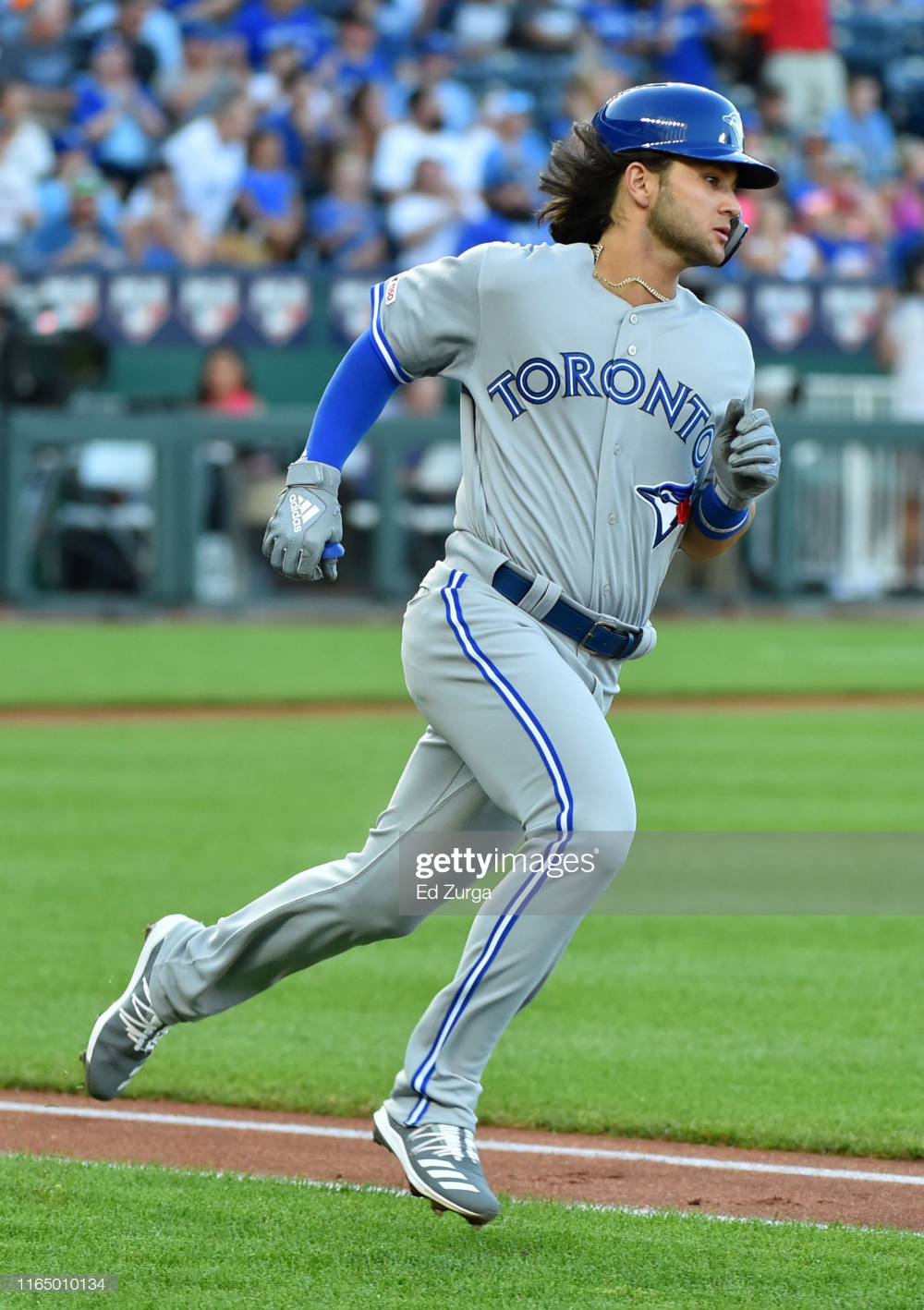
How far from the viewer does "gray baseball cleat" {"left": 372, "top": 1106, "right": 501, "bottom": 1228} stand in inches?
131

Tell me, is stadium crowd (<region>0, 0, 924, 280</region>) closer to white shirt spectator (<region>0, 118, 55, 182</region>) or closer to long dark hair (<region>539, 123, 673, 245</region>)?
white shirt spectator (<region>0, 118, 55, 182</region>)

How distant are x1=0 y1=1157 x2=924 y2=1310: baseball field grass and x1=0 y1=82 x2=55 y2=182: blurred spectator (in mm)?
15306

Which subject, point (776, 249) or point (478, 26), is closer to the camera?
→ point (776, 249)

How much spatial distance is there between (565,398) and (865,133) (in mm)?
18136

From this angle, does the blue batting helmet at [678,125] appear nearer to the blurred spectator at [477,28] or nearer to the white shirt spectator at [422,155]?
the white shirt spectator at [422,155]

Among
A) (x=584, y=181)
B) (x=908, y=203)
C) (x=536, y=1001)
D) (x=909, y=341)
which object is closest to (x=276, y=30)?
(x=908, y=203)

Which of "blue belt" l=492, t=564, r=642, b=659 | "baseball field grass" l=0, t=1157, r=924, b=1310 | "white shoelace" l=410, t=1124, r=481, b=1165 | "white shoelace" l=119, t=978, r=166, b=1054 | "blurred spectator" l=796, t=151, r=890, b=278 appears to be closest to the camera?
"baseball field grass" l=0, t=1157, r=924, b=1310

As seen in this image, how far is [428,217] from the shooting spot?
17.2m

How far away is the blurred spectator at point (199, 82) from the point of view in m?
18.5

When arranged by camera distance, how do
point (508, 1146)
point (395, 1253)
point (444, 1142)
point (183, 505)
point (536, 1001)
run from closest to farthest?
point (395, 1253)
point (444, 1142)
point (508, 1146)
point (536, 1001)
point (183, 505)

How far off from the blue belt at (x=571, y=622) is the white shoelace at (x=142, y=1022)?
1.11 metres

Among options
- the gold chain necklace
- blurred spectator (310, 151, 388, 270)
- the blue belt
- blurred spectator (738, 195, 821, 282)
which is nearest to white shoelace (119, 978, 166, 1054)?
A: the blue belt

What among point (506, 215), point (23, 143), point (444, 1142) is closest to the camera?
point (444, 1142)

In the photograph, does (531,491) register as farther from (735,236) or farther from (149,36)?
(149,36)
